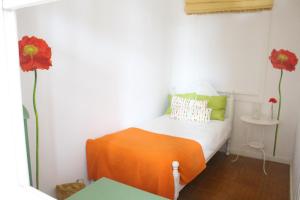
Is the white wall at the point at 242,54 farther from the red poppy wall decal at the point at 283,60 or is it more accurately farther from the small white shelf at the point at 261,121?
the small white shelf at the point at 261,121

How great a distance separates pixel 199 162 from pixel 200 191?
16.9 inches

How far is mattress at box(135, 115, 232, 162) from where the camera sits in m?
2.59

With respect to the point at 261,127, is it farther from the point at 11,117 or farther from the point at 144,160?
the point at 11,117

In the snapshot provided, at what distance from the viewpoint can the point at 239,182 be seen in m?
2.75

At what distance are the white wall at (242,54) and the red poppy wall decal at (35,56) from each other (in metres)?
2.34

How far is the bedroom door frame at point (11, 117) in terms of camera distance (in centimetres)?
76

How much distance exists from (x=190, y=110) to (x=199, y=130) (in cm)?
48

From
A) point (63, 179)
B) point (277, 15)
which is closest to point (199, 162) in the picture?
point (63, 179)

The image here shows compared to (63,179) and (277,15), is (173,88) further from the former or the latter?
(63,179)

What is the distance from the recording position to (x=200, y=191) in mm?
2557

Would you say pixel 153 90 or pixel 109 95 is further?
pixel 153 90

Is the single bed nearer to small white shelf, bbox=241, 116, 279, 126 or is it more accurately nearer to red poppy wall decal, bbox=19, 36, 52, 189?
small white shelf, bbox=241, 116, 279, 126

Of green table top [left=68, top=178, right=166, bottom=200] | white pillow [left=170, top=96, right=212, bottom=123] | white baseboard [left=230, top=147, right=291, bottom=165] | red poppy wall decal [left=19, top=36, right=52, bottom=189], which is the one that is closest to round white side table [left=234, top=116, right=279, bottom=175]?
white baseboard [left=230, top=147, right=291, bottom=165]

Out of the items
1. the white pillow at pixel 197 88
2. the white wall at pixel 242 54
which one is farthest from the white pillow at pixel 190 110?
the white wall at pixel 242 54
